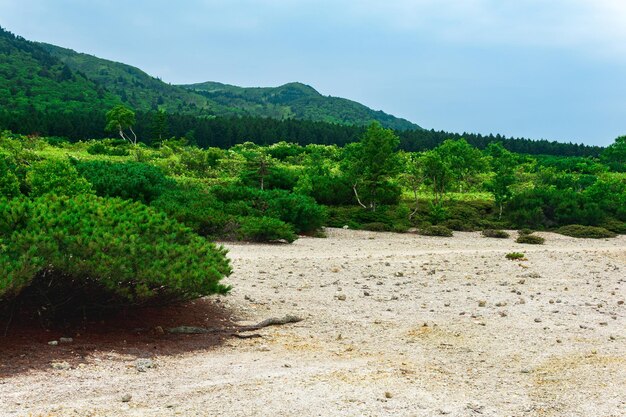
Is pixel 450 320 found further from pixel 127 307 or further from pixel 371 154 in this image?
pixel 371 154

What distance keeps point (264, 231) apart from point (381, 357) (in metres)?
9.76

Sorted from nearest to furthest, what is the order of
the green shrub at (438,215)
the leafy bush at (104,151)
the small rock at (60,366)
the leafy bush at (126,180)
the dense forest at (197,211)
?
the small rock at (60,366), the dense forest at (197,211), the leafy bush at (126,180), the green shrub at (438,215), the leafy bush at (104,151)

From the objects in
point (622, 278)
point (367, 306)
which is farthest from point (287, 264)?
point (622, 278)

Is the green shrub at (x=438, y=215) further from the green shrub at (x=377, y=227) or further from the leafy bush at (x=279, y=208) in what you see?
the leafy bush at (x=279, y=208)

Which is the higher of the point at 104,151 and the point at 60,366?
the point at 104,151

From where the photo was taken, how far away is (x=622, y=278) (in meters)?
11.5

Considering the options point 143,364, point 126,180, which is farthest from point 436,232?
point 143,364

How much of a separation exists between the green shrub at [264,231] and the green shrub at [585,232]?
1120cm

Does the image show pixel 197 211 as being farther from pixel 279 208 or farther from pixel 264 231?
pixel 279 208

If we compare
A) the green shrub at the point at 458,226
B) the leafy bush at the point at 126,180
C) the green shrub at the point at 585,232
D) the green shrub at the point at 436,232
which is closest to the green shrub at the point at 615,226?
the green shrub at the point at 585,232

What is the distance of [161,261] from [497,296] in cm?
527

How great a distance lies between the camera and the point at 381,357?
240 inches

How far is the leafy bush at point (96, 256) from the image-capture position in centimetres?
589

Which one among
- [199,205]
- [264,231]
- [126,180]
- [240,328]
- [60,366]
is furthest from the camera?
[126,180]
